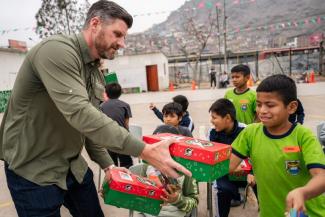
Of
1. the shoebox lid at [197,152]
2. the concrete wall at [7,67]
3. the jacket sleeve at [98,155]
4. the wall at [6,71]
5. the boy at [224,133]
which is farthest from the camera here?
the concrete wall at [7,67]

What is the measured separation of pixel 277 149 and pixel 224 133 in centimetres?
129

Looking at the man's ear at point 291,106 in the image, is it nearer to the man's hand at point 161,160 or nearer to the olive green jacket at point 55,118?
the man's hand at point 161,160

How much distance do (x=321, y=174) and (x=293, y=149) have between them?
266mm

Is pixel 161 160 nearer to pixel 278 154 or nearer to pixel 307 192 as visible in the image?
pixel 307 192

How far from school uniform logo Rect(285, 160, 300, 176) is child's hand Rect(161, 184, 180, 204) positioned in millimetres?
699

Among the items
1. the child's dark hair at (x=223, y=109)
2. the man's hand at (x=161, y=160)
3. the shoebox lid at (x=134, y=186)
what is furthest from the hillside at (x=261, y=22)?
the man's hand at (x=161, y=160)

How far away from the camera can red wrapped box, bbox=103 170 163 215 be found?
6.20 feet

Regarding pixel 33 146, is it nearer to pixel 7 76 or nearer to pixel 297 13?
pixel 7 76

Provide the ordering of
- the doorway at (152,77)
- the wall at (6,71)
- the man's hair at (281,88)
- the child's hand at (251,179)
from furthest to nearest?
the doorway at (152,77) < the wall at (6,71) < the child's hand at (251,179) < the man's hair at (281,88)

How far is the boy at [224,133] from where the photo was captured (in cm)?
317

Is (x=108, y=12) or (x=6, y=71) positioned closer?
(x=108, y=12)

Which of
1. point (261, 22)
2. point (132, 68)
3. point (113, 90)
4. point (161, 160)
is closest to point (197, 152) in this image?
point (161, 160)

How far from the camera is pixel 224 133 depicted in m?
3.38

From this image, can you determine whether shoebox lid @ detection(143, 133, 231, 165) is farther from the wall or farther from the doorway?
the doorway
